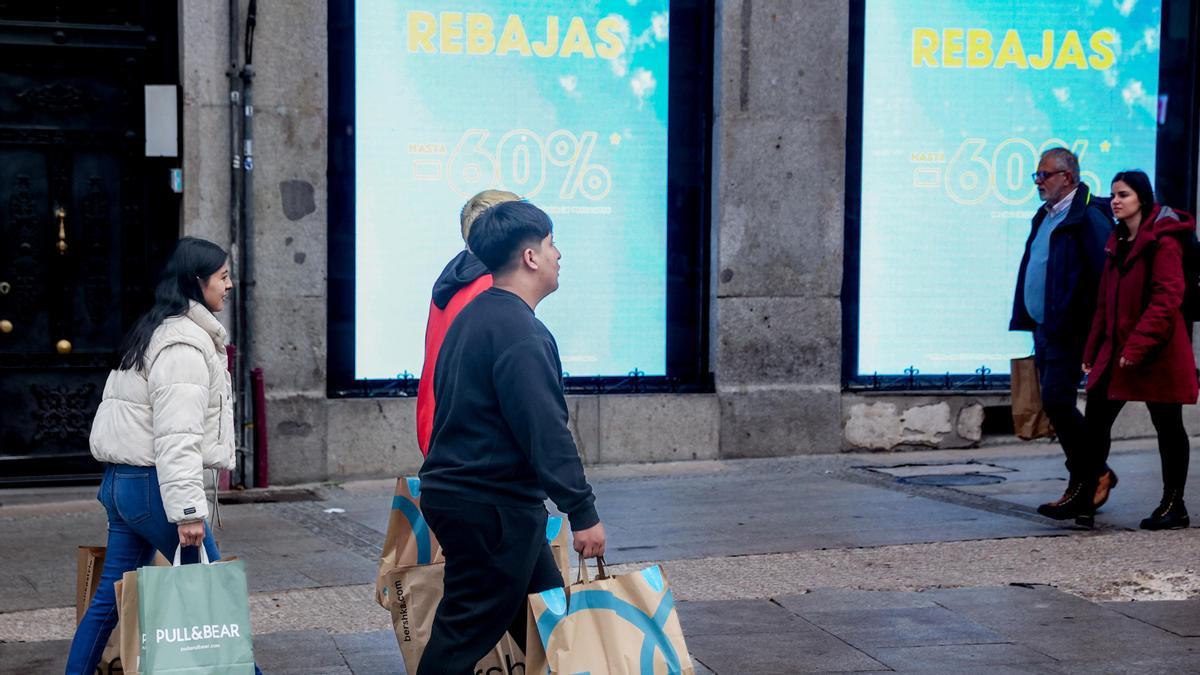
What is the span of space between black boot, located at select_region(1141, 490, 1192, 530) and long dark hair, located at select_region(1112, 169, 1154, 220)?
1.44 metres

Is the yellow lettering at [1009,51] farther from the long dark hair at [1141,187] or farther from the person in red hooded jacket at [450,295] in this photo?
the person in red hooded jacket at [450,295]

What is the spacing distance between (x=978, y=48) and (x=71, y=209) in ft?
20.5

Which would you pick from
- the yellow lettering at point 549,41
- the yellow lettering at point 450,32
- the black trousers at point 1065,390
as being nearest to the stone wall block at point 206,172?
the yellow lettering at point 450,32

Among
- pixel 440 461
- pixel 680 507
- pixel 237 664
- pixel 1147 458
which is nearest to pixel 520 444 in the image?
pixel 440 461

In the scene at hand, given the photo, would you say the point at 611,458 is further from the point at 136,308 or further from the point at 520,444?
the point at 520,444

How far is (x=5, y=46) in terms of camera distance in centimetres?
905

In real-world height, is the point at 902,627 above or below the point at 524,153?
below

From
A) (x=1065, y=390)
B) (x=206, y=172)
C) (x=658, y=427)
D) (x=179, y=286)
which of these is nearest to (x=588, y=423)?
(x=658, y=427)

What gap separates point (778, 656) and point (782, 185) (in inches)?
209

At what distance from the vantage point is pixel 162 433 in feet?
14.8

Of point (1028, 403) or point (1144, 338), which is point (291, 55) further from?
point (1144, 338)

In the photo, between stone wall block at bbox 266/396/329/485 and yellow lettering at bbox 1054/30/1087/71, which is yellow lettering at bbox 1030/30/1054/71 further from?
stone wall block at bbox 266/396/329/485

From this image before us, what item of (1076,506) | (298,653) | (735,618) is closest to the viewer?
(298,653)

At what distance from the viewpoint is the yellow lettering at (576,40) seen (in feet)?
32.7
